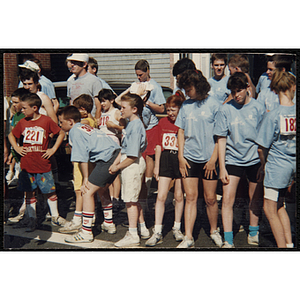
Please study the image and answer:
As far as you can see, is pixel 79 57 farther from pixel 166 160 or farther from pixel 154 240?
pixel 154 240

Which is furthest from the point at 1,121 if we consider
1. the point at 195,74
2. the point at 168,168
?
the point at 195,74

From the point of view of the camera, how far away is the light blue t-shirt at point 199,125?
5586 mm

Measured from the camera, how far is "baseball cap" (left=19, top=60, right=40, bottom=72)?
19.3ft

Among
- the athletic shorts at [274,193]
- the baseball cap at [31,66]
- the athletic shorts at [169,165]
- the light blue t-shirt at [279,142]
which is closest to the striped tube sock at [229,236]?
the athletic shorts at [274,193]

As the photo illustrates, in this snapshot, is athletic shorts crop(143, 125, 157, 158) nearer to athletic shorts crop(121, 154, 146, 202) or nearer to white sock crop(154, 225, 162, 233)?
athletic shorts crop(121, 154, 146, 202)

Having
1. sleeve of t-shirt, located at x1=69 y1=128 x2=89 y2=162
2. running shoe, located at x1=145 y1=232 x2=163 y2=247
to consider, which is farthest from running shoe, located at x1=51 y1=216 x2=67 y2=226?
running shoe, located at x1=145 y1=232 x2=163 y2=247

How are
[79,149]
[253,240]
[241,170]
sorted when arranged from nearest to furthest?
[241,170], [79,149], [253,240]

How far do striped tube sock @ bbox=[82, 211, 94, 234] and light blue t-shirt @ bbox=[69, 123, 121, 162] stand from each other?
78cm

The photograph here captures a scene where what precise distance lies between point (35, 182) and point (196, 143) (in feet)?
8.06

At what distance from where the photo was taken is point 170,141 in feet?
18.9

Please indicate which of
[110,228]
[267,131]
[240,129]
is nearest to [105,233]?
[110,228]

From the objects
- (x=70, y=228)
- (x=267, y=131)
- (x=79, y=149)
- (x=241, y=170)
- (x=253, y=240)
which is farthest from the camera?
(x=70, y=228)

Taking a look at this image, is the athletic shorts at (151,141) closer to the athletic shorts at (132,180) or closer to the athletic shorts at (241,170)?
the athletic shorts at (132,180)

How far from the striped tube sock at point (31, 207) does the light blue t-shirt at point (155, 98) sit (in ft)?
6.74
